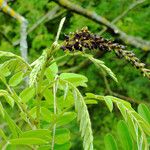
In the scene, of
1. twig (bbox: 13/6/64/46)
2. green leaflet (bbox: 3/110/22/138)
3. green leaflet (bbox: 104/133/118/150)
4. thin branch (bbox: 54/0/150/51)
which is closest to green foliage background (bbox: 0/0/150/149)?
twig (bbox: 13/6/64/46)

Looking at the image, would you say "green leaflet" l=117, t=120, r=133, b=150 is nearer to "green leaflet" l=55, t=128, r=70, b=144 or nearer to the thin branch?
"green leaflet" l=55, t=128, r=70, b=144

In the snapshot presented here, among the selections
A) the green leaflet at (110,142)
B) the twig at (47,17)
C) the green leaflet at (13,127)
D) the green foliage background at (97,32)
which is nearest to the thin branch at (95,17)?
the green foliage background at (97,32)

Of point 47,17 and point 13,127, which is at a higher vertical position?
point 13,127

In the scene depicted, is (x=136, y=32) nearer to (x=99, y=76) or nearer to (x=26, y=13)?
(x=99, y=76)

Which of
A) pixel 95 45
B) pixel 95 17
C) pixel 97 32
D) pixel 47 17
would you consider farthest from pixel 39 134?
pixel 47 17

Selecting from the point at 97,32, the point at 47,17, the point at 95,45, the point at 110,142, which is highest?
the point at 95,45

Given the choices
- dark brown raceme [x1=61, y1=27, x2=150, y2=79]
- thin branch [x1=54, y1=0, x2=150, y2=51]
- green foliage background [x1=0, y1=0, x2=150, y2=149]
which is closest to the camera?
dark brown raceme [x1=61, y1=27, x2=150, y2=79]

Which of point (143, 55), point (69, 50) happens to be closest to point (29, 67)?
point (69, 50)

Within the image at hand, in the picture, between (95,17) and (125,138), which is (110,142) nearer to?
(125,138)
